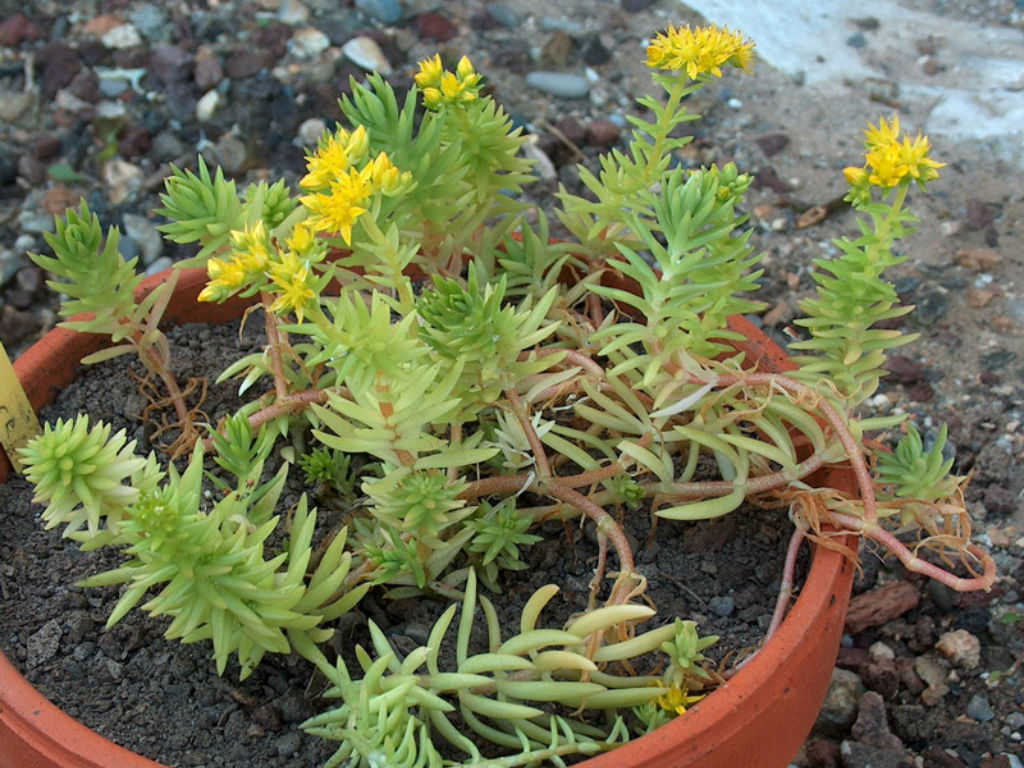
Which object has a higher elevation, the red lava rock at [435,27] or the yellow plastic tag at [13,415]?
the yellow plastic tag at [13,415]

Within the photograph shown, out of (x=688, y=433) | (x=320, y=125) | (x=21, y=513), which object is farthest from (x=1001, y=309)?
(x=21, y=513)

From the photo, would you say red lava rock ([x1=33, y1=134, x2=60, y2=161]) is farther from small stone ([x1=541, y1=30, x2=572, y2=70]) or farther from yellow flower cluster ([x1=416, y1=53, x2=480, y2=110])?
yellow flower cluster ([x1=416, y1=53, x2=480, y2=110])

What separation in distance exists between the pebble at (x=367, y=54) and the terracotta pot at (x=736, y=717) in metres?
2.20

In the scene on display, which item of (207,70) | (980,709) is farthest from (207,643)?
(207,70)

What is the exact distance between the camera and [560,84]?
3207 mm

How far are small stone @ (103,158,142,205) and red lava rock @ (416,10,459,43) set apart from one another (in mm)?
918

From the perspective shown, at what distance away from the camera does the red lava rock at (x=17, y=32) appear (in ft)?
10.8

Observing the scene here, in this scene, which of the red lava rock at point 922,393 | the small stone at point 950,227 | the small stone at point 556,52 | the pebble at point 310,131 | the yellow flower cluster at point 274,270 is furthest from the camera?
the small stone at point 556,52

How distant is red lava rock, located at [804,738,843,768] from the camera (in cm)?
186

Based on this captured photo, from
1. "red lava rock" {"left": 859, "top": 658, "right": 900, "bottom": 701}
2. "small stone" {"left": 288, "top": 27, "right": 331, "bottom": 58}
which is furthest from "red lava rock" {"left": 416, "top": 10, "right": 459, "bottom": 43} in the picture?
"red lava rock" {"left": 859, "top": 658, "right": 900, "bottom": 701}

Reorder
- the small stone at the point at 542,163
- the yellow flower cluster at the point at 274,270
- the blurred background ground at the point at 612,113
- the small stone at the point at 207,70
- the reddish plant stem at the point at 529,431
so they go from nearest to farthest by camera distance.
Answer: the yellow flower cluster at the point at 274,270 < the reddish plant stem at the point at 529,431 < the blurred background ground at the point at 612,113 < the small stone at the point at 542,163 < the small stone at the point at 207,70

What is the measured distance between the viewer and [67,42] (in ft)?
10.9

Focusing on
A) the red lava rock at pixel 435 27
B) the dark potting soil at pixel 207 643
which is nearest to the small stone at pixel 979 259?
the dark potting soil at pixel 207 643

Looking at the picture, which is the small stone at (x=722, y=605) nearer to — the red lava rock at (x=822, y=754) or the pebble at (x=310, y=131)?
the red lava rock at (x=822, y=754)
